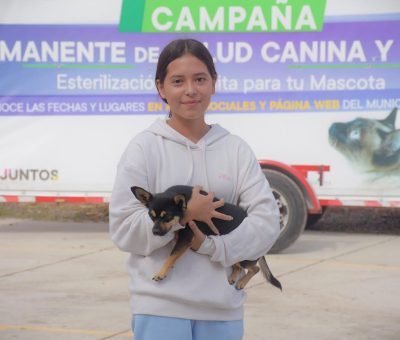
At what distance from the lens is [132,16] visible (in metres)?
10.6


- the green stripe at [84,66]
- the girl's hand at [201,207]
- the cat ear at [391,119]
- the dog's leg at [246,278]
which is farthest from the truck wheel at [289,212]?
the girl's hand at [201,207]

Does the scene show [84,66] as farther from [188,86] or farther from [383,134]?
[188,86]

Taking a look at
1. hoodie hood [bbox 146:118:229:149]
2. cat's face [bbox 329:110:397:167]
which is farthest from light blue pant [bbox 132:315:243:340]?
cat's face [bbox 329:110:397:167]

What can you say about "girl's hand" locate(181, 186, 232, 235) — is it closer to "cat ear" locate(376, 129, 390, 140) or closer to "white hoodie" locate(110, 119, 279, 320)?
"white hoodie" locate(110, 119, 279, 320)

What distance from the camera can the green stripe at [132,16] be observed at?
10602 mm

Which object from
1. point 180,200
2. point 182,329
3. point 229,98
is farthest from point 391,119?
point 180,200

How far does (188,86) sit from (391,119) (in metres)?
7.35

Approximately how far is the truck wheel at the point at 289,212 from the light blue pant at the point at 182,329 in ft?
22.5

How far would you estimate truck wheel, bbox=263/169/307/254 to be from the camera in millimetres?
10125

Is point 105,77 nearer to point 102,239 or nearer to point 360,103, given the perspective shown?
point 102,239

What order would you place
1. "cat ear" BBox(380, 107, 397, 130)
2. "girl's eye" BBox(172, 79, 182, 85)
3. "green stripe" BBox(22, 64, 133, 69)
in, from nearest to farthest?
"girl's eye" BBox(172, 79, 182, 85) < "cat ear" BBox(380, 107, 397, 130) < "green stripe" BBox(22, 64, 133, 69)

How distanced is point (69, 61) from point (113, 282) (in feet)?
10.5

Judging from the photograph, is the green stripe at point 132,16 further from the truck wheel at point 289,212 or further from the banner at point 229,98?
the truck wheel at point 289,212

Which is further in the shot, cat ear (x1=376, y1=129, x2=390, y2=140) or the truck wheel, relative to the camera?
cat ear (x1=376, y1=129, x2=390, y2=140)
